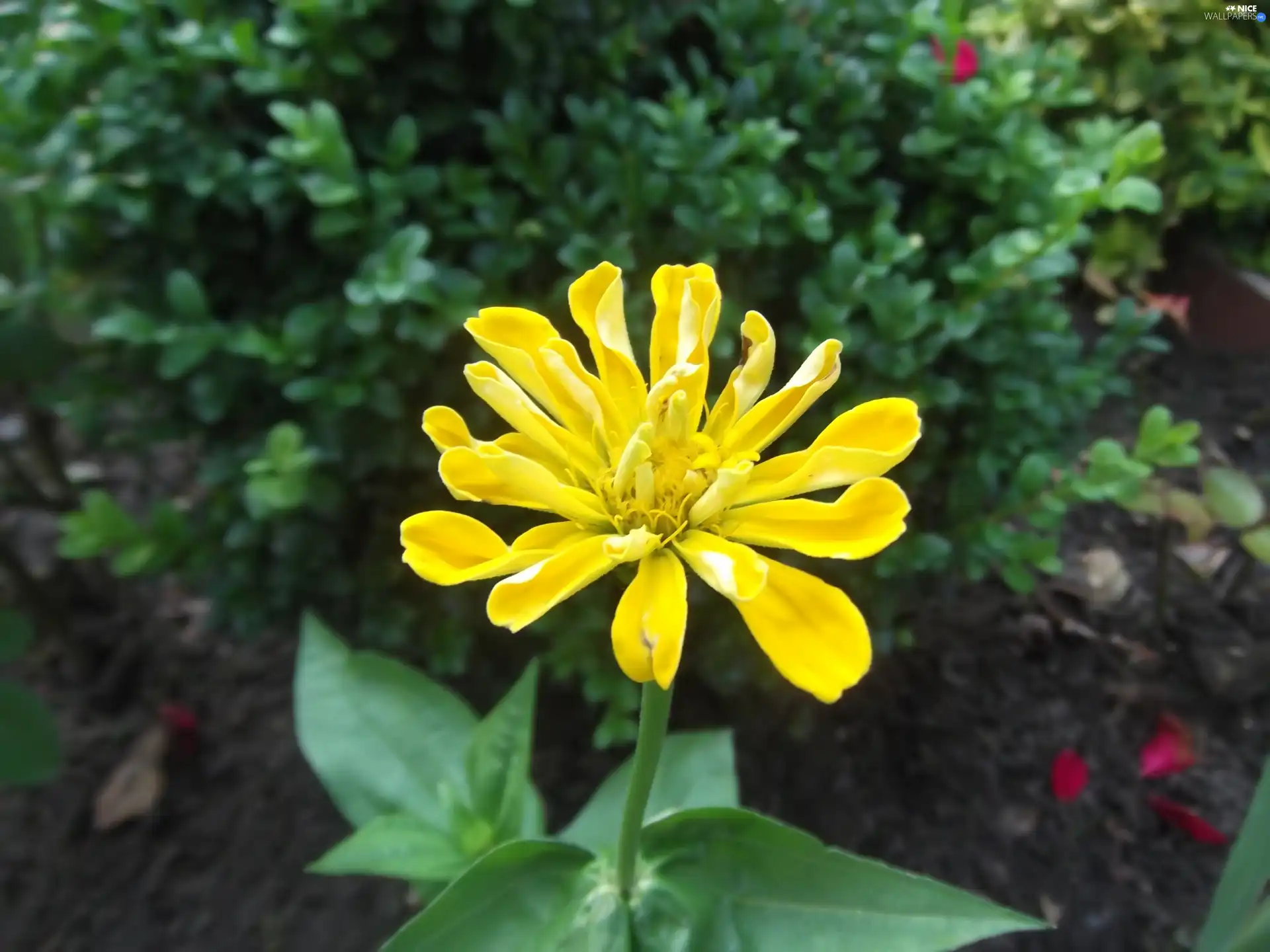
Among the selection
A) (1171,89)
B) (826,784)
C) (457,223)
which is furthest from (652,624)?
(1171,89)

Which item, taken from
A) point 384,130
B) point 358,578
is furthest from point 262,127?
point 358,578

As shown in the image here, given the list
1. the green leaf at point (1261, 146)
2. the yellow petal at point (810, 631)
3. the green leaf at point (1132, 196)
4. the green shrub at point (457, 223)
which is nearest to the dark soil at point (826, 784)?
the green shrub at point (457, 223)

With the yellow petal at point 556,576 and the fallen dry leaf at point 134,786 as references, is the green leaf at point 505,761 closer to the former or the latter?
the yellow petal at point 556,576

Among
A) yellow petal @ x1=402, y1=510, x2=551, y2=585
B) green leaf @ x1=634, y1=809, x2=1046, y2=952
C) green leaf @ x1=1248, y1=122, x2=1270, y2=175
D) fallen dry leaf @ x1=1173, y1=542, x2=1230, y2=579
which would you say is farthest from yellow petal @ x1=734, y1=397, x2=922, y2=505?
green leaf @ x1=1248, y1=122, x2=1270, y2=175

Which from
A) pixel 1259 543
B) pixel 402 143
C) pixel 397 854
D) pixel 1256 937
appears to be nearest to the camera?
pixel 1256 937

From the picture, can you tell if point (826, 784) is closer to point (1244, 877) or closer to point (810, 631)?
point (1244, 877)

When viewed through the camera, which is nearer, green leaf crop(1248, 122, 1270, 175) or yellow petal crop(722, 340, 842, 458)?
yellow petal crop(722, 340, 842, 458)

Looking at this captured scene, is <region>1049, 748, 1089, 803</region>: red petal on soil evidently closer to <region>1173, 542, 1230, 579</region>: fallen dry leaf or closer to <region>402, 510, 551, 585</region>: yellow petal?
<region>1173, 542, 1230, 579</region>: fallen dry leaf
